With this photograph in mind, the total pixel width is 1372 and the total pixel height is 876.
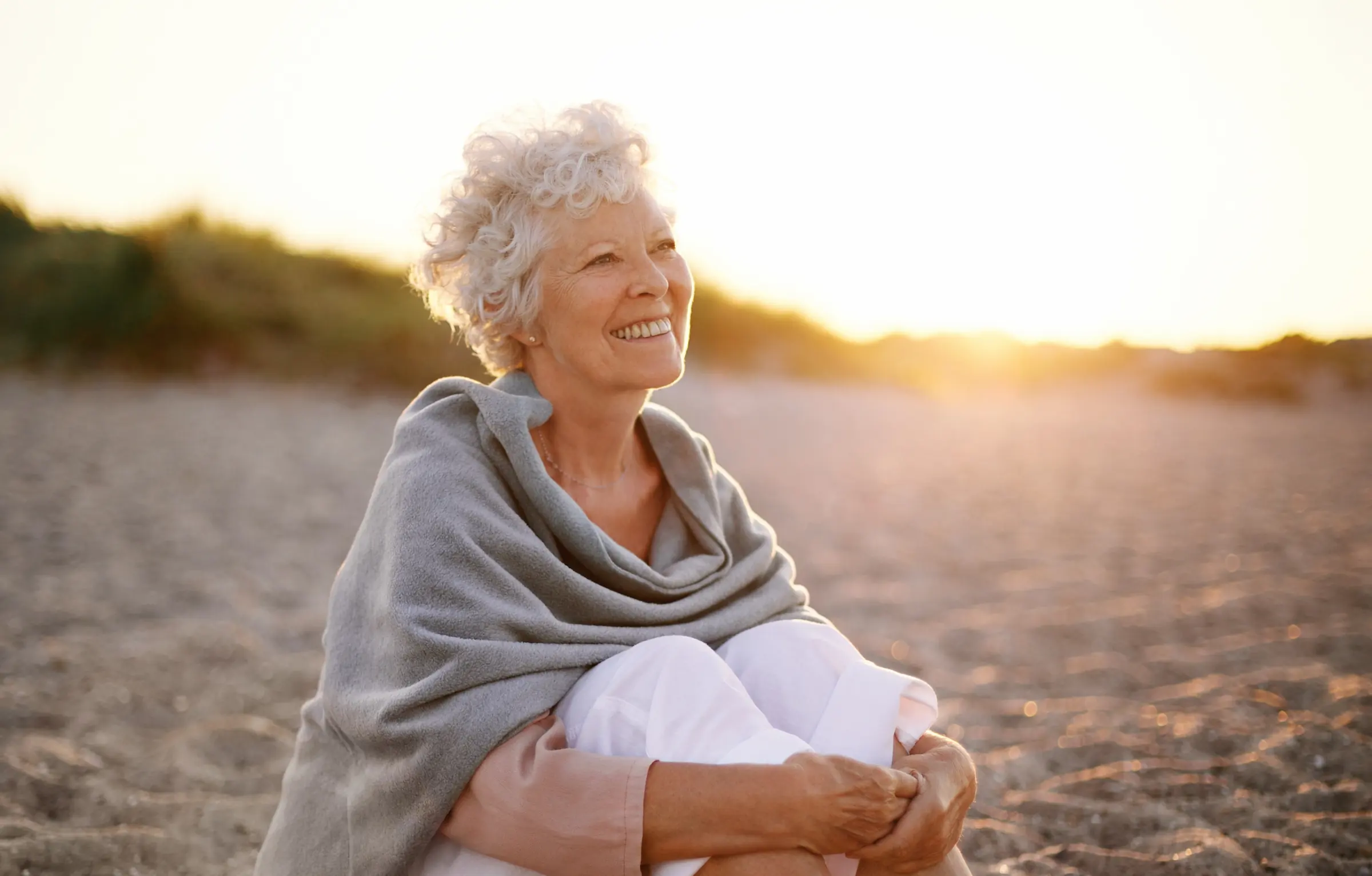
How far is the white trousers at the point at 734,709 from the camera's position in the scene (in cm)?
159

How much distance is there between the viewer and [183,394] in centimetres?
1149

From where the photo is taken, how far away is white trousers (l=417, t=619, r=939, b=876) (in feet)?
5.23

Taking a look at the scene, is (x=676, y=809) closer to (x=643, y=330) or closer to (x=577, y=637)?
(x=577, y=637)

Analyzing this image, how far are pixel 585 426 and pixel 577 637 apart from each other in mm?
524

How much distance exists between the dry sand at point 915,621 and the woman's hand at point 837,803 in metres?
1.22

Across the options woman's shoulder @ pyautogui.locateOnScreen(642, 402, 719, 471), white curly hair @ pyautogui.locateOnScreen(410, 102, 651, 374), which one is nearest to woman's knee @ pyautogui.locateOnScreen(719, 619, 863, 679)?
woman's shoulder @ pyautogui.locateOnScreen(642, 402, 719, 471)

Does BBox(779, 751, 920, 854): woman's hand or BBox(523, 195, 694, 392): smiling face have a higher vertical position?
BBox(523, 195, 694, 392): smiling face

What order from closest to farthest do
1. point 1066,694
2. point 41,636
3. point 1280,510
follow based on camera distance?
point 1066,694 < point 41,636 < point 1280,510

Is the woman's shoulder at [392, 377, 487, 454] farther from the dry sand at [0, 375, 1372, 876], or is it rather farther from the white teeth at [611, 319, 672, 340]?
the dry sand at [0, 375, 1372, 876]

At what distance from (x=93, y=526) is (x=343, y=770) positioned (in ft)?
17.6

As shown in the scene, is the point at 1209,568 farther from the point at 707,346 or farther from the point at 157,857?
the point at 707,346

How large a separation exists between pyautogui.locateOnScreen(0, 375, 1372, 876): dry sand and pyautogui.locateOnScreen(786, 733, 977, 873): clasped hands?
3.51 feet

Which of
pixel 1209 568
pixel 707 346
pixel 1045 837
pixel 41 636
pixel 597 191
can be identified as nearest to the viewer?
pixel 597 191

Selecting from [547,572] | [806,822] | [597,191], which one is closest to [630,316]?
[597,191]
